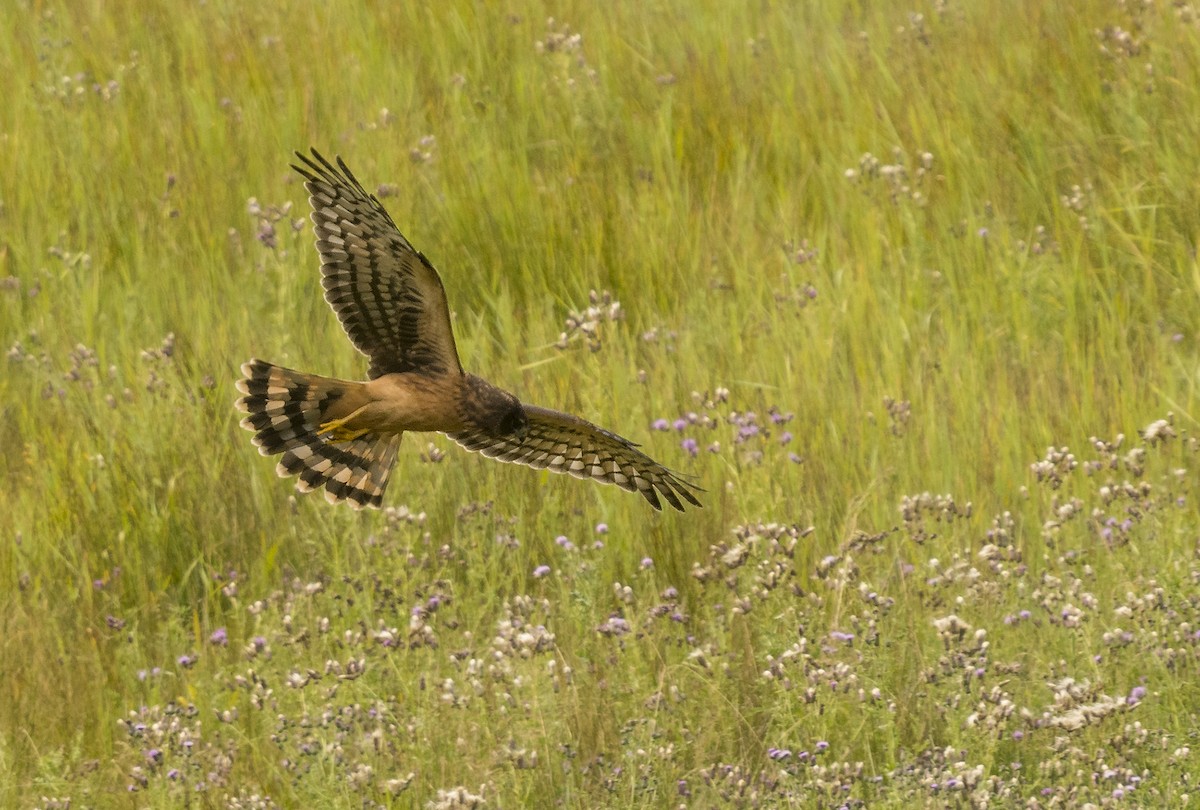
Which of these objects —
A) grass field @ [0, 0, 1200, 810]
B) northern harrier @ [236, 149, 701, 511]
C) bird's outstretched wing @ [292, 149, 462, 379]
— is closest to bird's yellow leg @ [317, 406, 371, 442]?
northern harrier @ [236, 149, 701, 511]

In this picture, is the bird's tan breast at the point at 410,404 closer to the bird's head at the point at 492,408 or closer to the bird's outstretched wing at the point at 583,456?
the bird's head at the point at 492,408

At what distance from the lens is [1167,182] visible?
607 cm

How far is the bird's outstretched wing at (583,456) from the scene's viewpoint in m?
4.52

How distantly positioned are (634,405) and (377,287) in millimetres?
1196

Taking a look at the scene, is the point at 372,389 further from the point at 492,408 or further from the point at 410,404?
the point at 492,408

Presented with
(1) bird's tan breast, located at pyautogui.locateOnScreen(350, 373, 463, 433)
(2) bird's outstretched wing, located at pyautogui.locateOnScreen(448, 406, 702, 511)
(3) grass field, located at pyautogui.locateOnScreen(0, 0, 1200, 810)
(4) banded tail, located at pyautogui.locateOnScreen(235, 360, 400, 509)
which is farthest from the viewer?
(2) bird's outstretched wing, located at pyautogui.locateOnScreen(448, 406, 702, 511)

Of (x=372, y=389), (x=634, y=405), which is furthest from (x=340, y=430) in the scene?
(x=634, y=405)

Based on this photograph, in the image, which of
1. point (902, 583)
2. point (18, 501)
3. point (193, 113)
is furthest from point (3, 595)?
point (193, 113)

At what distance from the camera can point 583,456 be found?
468 centimetres

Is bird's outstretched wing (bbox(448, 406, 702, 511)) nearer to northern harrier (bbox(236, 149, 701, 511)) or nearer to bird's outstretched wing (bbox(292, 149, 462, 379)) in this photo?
northern harrier (bbox(236, 149, 701, 511))

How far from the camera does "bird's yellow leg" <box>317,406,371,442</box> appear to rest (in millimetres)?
4180

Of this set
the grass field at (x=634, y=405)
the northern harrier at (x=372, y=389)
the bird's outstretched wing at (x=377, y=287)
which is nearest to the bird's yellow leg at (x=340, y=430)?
the northern harrier at (x=372, y=389)

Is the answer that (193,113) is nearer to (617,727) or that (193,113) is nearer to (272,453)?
(272,453)

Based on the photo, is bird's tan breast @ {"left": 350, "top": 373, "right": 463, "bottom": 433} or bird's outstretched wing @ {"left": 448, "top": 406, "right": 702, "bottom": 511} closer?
bird's tan breast @ {"left": 350, "top": 373, "right": 463, "bottom": 433}
